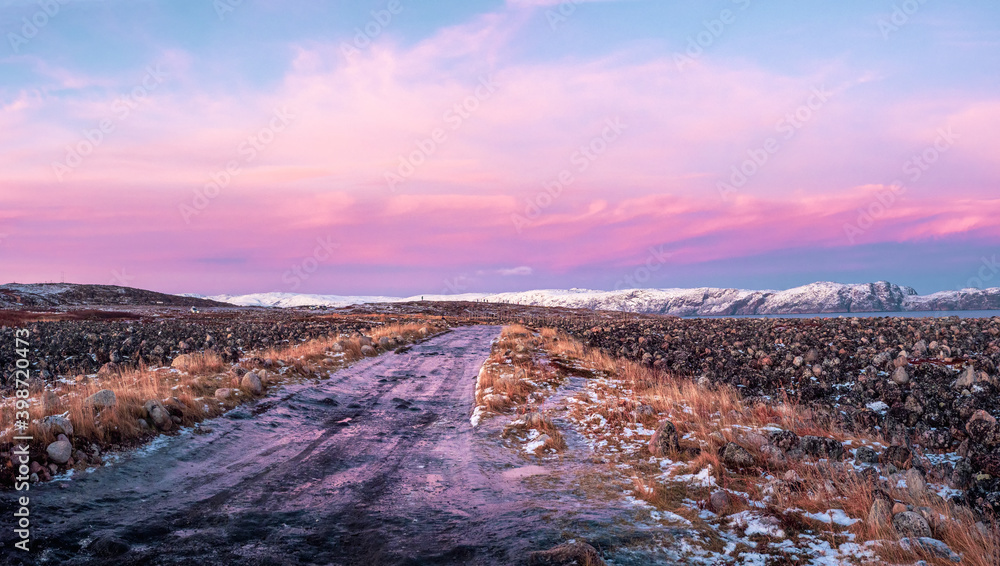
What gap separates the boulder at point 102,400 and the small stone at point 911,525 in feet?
40.2

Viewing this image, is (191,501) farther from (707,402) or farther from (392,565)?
(707,402)

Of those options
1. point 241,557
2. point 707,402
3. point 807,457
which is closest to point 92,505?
point 241,557

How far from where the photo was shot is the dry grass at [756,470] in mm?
5109

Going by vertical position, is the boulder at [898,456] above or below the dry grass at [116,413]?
below

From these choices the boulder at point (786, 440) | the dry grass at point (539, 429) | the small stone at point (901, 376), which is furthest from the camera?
the small stone at point (901, 376)

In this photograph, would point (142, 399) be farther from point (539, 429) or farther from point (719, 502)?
point (719, 502)

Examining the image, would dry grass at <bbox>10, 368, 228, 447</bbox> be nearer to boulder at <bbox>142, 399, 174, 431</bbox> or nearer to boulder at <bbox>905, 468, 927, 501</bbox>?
boulder at <bbox>142, 399, 174, 431</bbox>

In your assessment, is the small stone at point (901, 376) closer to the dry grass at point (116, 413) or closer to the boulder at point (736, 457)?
the boulder at point (736, 457)

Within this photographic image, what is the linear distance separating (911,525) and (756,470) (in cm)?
253

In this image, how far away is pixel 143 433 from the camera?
8.98 m

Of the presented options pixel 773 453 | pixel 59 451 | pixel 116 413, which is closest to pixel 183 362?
pixel 116 413

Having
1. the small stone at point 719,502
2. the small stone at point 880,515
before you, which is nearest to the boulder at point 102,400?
the small stone at point 719,502

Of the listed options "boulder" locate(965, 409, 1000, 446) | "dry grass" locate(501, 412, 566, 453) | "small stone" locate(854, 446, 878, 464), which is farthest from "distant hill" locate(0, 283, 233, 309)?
"boulder" locate(965, 409, 1000, 446)

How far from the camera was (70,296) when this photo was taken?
105500 millimetres
